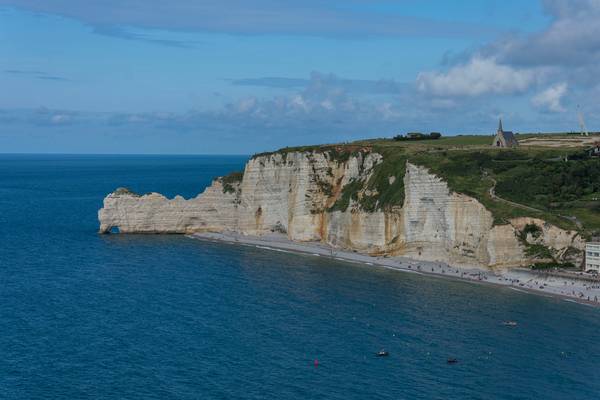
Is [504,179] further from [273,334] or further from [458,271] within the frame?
[273,334]

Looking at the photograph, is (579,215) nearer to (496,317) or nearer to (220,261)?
(496,317)

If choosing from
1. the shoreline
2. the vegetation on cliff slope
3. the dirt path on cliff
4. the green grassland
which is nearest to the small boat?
the shoreline

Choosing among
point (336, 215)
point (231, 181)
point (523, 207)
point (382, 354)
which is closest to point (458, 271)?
point (523, 207)

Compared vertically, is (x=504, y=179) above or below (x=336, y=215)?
above

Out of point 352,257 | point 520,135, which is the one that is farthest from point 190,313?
point 520,135

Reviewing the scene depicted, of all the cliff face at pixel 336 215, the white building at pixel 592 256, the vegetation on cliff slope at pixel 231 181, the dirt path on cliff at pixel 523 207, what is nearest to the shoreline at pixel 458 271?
the cliff face at pixel 336 215
